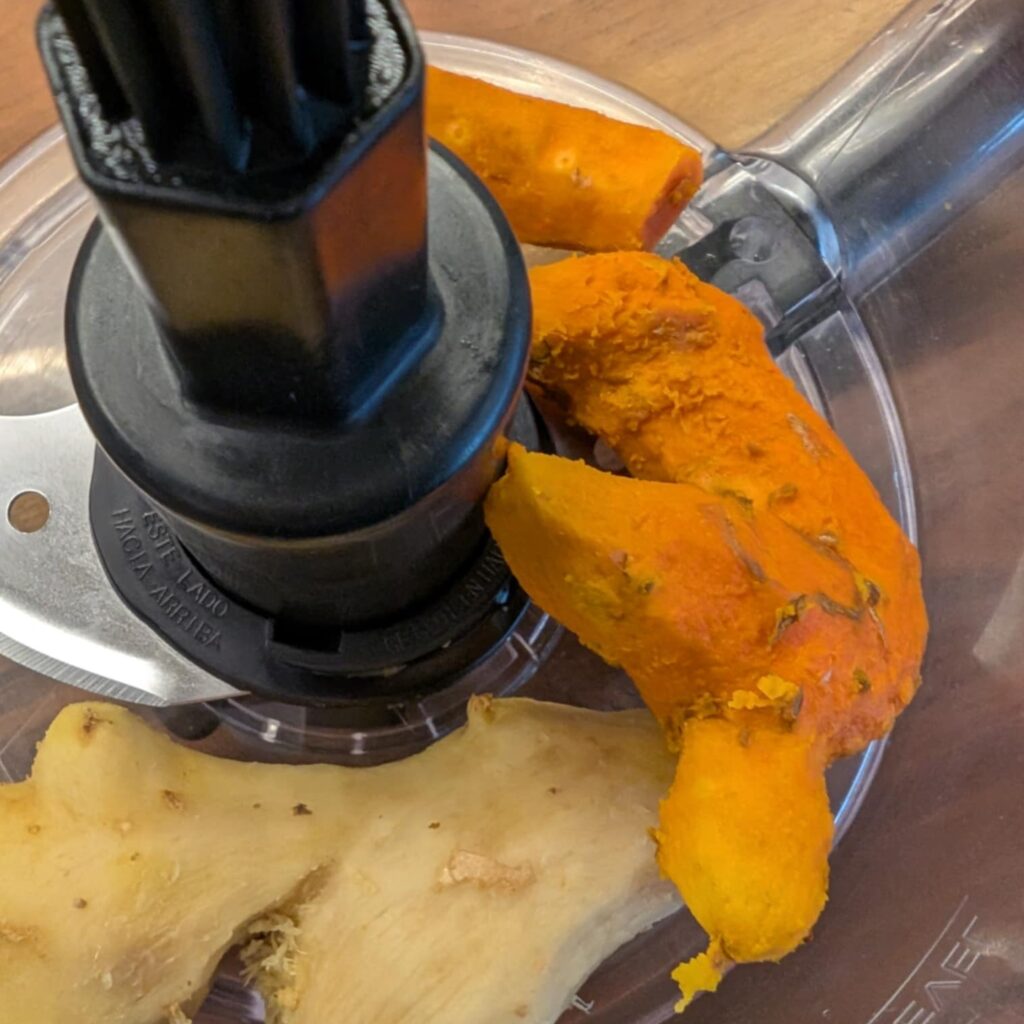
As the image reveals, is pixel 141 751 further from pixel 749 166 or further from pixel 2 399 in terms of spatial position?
pixel 749 166

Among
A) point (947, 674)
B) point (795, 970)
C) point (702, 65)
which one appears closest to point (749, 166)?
point (702, 65)

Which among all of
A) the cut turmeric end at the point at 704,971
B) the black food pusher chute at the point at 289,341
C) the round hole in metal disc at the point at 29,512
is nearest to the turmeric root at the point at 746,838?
the cut turmeric end at the point at 704,971

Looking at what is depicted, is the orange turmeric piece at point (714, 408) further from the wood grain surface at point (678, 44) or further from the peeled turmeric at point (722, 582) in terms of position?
the wood grain surface at point (678, 44)

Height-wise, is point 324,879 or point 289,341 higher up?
point 289,341

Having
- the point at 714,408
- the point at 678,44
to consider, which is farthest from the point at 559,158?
the point at 678,44

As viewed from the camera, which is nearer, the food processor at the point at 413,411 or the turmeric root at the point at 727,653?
the food processor at the point at 413,411

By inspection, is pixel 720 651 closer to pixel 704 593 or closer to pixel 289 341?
pixel 704 593

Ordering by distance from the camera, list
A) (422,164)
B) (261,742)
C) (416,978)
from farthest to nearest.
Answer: (261,742) < (416,978) < (422,164)
